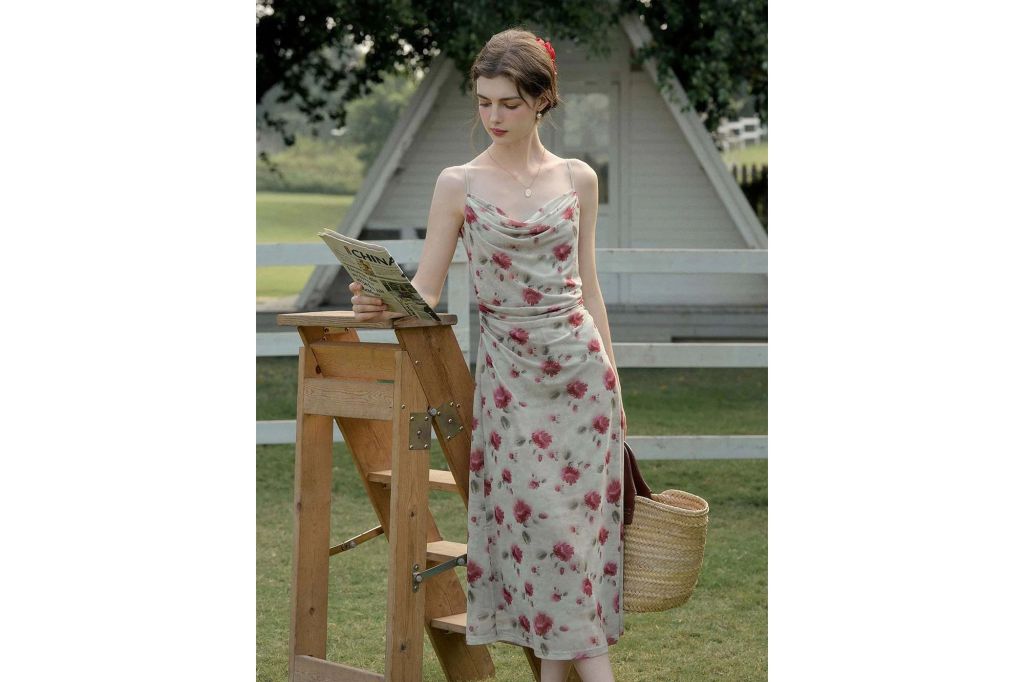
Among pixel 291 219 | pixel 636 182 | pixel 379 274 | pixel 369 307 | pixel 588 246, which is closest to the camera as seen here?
pixel 379 274

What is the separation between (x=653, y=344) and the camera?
6.48 meters

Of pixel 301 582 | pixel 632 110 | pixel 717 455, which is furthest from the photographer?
pixel 632 110

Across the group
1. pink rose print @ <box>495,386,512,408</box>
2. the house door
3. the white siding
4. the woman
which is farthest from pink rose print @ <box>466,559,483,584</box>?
the house door

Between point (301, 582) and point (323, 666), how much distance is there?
24 cm

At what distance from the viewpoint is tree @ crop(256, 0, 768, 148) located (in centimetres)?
1021

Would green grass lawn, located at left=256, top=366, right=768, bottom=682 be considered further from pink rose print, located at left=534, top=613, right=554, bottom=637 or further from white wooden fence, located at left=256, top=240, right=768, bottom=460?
pink rose print, located at left=534, top=613, right=554, bottom=637

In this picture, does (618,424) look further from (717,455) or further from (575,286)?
(717,455)

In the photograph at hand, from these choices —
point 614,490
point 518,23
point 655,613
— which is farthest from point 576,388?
point 518,23

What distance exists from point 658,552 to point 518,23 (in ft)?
24.1

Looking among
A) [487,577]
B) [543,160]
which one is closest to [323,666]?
[487,577]

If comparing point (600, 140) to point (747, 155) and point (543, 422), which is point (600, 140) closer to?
point (543, 422)

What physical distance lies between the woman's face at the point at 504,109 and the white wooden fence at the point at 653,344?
3235mm

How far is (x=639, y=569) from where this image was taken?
3.42 meters

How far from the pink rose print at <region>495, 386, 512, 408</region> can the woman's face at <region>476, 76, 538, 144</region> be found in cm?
67
